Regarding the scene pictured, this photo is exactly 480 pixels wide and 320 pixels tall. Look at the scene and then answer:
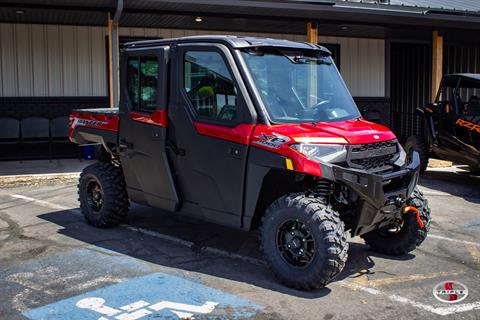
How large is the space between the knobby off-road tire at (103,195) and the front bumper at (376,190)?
9.85 feet

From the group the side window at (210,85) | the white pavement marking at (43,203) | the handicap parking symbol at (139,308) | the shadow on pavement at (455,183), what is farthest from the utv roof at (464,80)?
the handicap parking symbol at (139,308)

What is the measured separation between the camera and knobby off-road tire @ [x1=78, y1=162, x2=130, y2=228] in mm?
6855

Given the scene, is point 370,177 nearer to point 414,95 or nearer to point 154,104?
point 154,104

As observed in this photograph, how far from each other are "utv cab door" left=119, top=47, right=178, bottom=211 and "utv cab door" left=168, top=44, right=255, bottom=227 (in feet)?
0.45

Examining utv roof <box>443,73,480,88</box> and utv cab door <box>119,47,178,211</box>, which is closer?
utv cab door <box>119,47,178,211</box>

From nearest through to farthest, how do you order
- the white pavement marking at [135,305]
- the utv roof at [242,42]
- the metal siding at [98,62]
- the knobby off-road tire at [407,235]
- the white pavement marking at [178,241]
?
the white pavement marking at [135,305] → the utv roof at [242,42] → the knobby off-road tire at [407,235] → the white pavement marking at [178,241] → the metal siding at [98,62]

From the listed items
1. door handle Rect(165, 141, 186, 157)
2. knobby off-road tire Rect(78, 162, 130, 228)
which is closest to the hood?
door handle Rect(165, 141, 186, 157)

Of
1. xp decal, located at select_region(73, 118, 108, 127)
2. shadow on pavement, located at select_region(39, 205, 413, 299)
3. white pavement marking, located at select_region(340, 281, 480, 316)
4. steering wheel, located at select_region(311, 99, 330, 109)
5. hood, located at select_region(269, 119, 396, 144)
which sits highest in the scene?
steering wheel, located at select_region(311, 99, 330, 109)

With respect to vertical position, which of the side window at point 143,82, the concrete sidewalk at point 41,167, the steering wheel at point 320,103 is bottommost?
the concrete sidewalk at point 41,167

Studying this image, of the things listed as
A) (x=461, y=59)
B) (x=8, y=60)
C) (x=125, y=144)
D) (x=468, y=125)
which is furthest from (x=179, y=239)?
(x=461, y=59)

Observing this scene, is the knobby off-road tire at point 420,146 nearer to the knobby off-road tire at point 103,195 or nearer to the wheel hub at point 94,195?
the knobby off-road tire at point 103,195

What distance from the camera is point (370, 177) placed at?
4.84 m

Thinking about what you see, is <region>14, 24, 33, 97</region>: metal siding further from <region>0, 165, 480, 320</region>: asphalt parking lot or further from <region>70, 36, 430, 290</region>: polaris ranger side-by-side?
<region>70, 36, 430, 290</region>: polaris ranger side-by-side

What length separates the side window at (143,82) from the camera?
6133 mm
